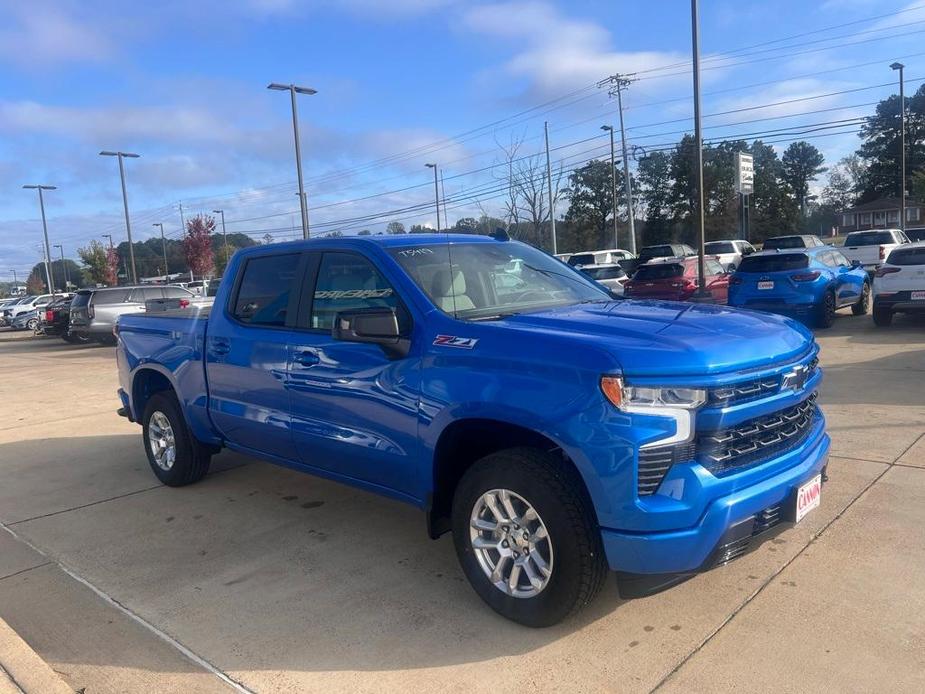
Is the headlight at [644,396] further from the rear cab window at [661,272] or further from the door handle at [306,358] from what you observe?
the rear cab window at [661,272]

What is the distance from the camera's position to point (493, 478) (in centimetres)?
338

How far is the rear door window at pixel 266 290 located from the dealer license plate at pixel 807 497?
3.03m

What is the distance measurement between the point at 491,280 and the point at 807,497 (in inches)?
78.2

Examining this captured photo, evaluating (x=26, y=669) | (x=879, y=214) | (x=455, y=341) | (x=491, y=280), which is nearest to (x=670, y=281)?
(x=491, y=280)

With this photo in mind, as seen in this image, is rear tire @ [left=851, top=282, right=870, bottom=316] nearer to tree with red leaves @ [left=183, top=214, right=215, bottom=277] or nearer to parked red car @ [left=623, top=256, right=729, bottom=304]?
parked red car @ [left=623, top=256, right=729, bottom=304]

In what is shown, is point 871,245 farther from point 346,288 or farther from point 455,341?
point 455,341

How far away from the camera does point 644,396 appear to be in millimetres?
2967

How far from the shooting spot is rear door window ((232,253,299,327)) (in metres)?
4.68

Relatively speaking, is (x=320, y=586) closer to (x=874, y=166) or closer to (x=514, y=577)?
(x=514, y=577)

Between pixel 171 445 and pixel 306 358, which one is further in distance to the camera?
pixel 171 445

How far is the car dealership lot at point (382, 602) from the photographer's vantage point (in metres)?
3.12

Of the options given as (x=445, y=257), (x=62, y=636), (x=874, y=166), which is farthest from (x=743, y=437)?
(x=874, y=166)

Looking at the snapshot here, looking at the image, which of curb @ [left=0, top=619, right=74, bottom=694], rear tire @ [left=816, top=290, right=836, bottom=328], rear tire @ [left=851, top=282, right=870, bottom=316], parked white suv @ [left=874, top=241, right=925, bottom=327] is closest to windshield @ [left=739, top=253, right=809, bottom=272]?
rear tire @ [left=816, top=290, right=836, bottom=328]

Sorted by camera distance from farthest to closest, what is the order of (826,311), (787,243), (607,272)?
(787,243) < (607,272) < (826,311)
